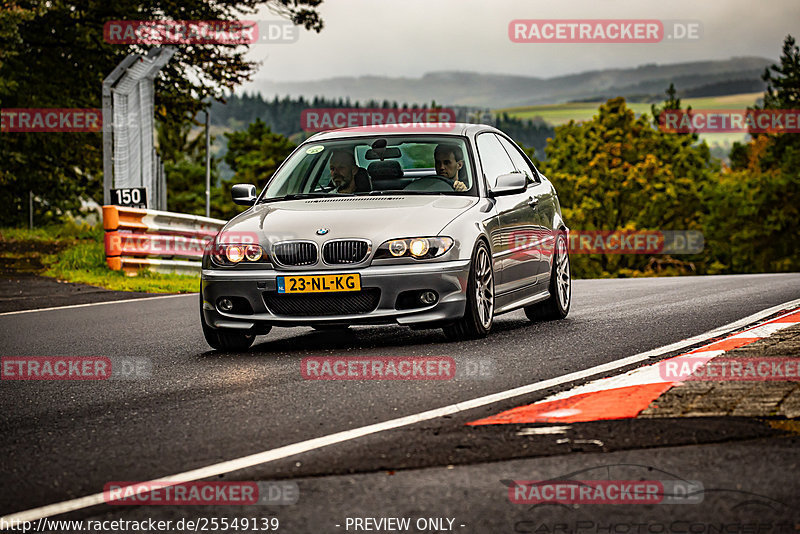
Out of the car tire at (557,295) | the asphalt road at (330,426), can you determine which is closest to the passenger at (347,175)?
the asphalt road at (330,426)

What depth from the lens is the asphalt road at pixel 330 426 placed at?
14.3 feet

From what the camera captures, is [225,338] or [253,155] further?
[253,155]

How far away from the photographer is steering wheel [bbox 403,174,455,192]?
970 cm

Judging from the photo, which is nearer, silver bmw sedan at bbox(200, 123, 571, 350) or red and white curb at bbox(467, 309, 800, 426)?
red and white curb at bbox(467, 309, 800, 426)

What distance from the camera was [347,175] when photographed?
9938mm

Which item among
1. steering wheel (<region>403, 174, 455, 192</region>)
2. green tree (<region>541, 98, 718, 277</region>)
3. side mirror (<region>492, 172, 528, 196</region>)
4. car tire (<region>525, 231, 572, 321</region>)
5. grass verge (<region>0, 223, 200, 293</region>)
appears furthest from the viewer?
green tree (<region>541, 98, 718, 277</region>)

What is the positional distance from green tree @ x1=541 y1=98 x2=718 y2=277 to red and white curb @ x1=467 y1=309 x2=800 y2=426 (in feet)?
179

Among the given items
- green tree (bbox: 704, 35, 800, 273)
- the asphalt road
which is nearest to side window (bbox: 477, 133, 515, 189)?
the asphalt road

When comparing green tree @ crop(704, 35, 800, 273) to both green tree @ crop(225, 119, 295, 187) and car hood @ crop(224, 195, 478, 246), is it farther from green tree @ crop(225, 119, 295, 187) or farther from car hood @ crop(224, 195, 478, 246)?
car hood @ crop(224, 195, 478, 246)

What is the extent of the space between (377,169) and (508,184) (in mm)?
1151

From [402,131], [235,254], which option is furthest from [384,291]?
[402,131]

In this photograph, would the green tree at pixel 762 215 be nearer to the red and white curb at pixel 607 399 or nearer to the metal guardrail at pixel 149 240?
the metal guardrail at pixel 149 240

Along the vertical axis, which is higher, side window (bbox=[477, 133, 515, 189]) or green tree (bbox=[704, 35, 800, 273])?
side window (bbox=[477, 133, 515, 189])

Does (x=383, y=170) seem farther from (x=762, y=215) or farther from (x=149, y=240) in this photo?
(x=762, y=215)
